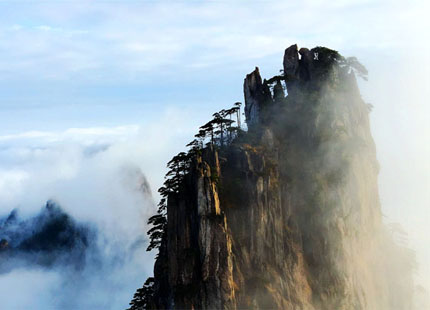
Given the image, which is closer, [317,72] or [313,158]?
[313,158]

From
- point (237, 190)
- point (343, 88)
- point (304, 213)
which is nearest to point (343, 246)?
point (304, 213)

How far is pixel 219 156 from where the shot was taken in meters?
114

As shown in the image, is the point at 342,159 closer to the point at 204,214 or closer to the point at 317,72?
the point at 317,72

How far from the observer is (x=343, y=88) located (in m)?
125

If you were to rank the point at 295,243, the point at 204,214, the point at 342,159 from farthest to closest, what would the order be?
the point at 342,159
the point at 295,243
the point at 204,214

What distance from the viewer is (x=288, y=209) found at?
111 m

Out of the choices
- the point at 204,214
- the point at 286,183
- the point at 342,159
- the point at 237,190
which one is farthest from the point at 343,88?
the point at 204,214

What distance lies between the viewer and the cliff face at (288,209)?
332 ft

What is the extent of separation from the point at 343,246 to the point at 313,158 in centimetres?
1762

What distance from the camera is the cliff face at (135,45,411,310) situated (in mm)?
101312

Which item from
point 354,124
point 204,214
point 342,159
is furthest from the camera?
point 354,124

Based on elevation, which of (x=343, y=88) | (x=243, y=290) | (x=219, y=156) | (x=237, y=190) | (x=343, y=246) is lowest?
(x=243, y=290)

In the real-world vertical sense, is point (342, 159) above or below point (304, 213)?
above

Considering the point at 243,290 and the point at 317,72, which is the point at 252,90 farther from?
the point at 243,290
